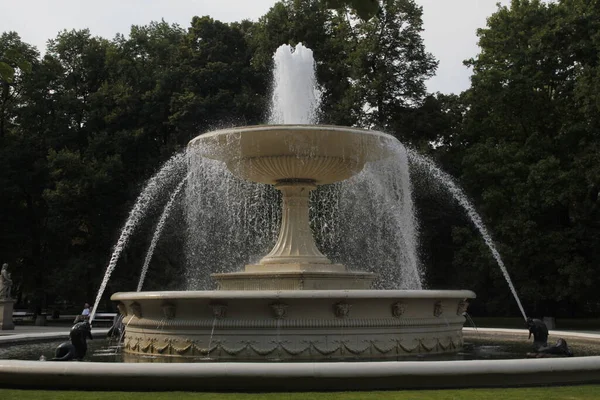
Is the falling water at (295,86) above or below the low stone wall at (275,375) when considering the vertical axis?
above

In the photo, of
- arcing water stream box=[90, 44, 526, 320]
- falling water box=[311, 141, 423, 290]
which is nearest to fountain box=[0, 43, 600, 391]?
falling water box=[311, 141, 423, 290]

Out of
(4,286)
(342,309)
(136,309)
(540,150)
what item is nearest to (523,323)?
(540,150)

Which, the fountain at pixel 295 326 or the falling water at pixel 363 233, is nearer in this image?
the fountain at pixel 295 326

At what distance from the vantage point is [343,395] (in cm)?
787

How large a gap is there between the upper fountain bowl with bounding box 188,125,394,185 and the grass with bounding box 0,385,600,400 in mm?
6632

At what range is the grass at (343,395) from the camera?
25.2 feet

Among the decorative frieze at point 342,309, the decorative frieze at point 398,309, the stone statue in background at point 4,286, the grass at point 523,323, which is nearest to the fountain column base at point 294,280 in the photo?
the decorative frieze at point 398,309

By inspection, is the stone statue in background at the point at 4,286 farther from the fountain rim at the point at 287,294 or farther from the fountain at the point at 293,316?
the fountain rim at the point at 287,294

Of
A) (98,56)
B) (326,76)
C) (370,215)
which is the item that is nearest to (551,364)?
(370,215)

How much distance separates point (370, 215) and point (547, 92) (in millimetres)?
9242

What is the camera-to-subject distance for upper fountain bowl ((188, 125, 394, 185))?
549 inches

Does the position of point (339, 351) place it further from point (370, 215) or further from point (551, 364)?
point (370, 215)

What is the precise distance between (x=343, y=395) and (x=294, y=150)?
7039 mm

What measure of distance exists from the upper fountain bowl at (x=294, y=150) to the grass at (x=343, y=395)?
6.63m
